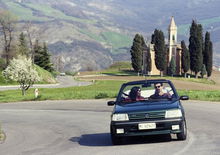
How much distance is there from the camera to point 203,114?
2217cm

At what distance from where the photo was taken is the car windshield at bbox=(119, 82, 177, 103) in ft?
46.2

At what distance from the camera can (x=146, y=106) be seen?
518 inches

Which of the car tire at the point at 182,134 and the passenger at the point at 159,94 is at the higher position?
the passenger at the point at 159,94

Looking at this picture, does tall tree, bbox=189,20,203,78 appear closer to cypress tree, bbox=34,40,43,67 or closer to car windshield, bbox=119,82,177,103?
cypress tree, bbox=34,40,43,67

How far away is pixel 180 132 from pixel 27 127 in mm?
8593

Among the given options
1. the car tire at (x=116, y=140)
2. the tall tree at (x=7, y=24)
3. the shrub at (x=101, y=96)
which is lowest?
the shrub at (x=101, y=96)

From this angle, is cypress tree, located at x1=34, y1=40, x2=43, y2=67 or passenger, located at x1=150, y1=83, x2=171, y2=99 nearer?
passenger, located at x1=150, y1=83, x2=171, y2=99

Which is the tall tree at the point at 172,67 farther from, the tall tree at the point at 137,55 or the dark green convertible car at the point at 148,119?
the dark green convertible car at the point at 148,119

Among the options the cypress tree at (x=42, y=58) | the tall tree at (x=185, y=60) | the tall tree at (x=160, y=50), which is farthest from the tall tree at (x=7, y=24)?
the tall tree at (x=185, y=60)

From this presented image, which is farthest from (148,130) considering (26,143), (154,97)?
(26,143)

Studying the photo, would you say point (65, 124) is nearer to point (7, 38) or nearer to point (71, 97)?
point (71, 97)

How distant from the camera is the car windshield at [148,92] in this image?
14081 mm

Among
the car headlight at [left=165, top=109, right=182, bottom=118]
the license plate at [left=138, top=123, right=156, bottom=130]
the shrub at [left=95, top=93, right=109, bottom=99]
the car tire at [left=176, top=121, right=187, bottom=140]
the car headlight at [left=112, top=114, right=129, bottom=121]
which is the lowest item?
the shrub at [left=95, top=93, right=109, bottom=99]

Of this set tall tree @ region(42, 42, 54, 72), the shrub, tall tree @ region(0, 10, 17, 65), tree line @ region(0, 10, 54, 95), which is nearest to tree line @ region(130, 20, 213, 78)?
tall tree @ region(42, 42, 54, 72)
